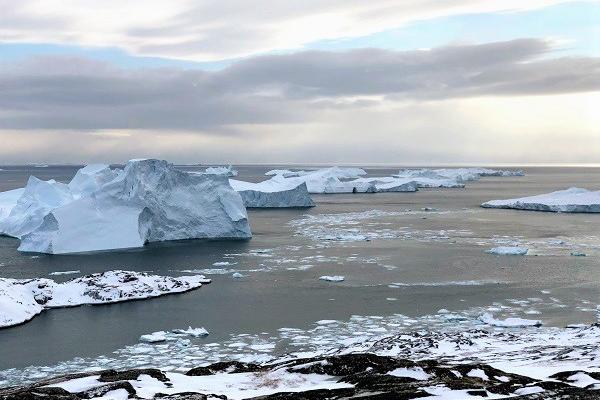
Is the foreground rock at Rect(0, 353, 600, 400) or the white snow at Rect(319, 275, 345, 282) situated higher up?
the foreground rock at Rect(0, 353, 600, 400)

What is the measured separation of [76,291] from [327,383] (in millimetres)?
17022

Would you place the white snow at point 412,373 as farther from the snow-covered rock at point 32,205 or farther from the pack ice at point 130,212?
the snow-covered rock at point 32,205

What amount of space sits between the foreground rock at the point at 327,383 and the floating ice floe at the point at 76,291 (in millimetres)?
10629

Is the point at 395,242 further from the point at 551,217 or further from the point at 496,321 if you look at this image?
the point at 551,217

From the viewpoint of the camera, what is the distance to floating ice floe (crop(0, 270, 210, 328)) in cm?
2509

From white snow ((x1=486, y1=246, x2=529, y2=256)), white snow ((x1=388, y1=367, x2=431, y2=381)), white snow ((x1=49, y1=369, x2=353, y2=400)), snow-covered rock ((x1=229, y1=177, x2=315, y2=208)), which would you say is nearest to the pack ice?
white snow ((x1=486, y1=246, x2=529, y2=256))

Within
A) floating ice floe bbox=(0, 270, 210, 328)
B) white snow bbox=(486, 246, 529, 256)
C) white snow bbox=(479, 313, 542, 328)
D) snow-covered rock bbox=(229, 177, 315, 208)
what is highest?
snow-covered rock bbox=(229, 177, 315, 208)

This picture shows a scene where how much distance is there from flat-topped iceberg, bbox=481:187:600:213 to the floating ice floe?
2203 inches

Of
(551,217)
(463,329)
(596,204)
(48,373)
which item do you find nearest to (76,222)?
(48,373)

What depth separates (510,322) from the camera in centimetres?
2344

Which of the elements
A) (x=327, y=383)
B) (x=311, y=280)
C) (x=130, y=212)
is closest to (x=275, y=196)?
(x=130, y=212)

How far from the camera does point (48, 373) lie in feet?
60.1

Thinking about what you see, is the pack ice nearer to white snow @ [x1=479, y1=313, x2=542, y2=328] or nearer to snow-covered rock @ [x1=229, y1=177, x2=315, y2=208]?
snow-covered rock @ [x1=229, y1=177, x2=315, y2=208]

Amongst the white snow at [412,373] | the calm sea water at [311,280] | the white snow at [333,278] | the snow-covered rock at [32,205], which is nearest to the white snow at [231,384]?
the white snow at [412,373]
